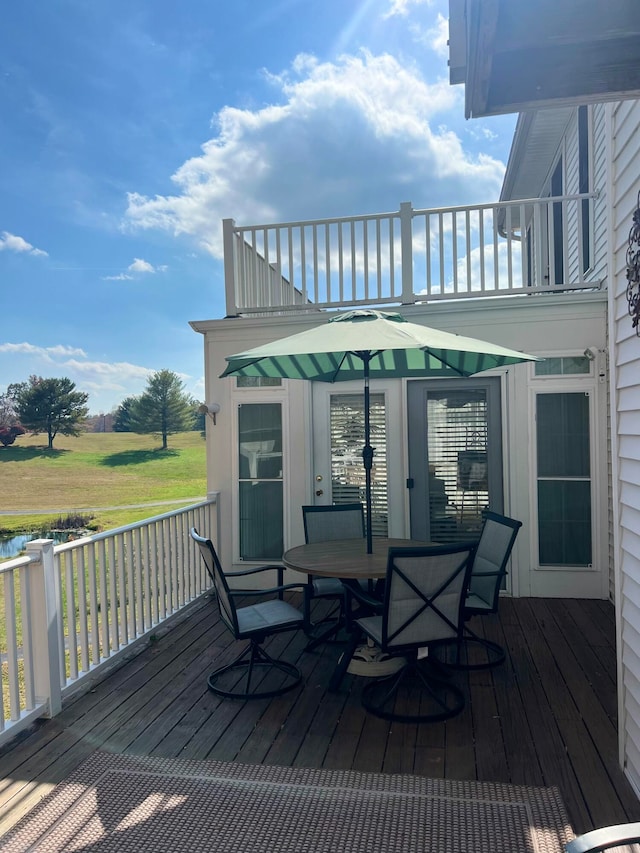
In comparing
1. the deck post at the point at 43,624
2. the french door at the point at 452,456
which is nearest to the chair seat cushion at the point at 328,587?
the french door at the point at 452,456

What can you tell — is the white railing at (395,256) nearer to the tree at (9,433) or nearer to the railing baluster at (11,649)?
the railing baluster at (11,649)

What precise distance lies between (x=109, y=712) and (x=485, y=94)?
3358mm

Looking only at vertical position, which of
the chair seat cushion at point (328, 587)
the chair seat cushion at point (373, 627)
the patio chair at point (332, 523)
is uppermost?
the patio chair at point (332, 523)

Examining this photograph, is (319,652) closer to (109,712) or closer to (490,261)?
(109,712)

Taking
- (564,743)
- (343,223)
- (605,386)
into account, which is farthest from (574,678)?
(343,223)

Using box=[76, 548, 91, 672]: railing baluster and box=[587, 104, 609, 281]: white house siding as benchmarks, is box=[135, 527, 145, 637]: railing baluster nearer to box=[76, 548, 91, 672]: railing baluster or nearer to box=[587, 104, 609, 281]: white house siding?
box=[76, 548, 91, 672]: railing baluster

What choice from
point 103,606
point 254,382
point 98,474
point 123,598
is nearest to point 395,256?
point 254,382

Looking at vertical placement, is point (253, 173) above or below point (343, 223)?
above

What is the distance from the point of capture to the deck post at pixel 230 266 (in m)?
5.83

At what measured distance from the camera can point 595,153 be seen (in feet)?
18.2

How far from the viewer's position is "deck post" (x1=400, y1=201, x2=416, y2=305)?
5.48 metres

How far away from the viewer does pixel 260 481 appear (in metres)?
5.78

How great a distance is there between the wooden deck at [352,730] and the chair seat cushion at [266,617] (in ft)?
1.34

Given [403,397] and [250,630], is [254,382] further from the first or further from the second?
[250,630]
